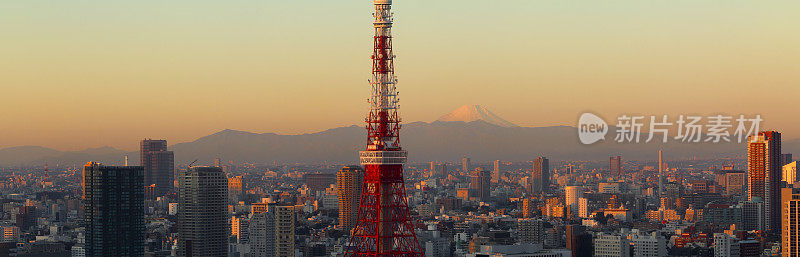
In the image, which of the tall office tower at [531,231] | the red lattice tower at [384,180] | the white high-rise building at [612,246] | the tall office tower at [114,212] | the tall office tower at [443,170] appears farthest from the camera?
the tall office tower at [443,170]

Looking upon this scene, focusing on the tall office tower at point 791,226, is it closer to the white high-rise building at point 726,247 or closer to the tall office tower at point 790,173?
the white high-rise building at point 726,247

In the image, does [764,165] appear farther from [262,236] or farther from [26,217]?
[26,217]

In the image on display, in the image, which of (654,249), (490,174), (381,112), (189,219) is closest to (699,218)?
(490,174)

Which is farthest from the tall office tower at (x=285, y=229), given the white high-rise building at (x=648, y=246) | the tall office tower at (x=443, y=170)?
the tall office tower at (x=443, y=170)

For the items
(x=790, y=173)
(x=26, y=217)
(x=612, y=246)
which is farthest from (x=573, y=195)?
(x=612, y=246)

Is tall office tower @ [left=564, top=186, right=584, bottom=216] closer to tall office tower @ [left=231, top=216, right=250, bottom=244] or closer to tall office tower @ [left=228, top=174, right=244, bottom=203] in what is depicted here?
tall office tower @ [left=228, top=174, right=244, bottom=203]

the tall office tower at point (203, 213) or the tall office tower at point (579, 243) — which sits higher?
the tall office tower at point (203, 213)
